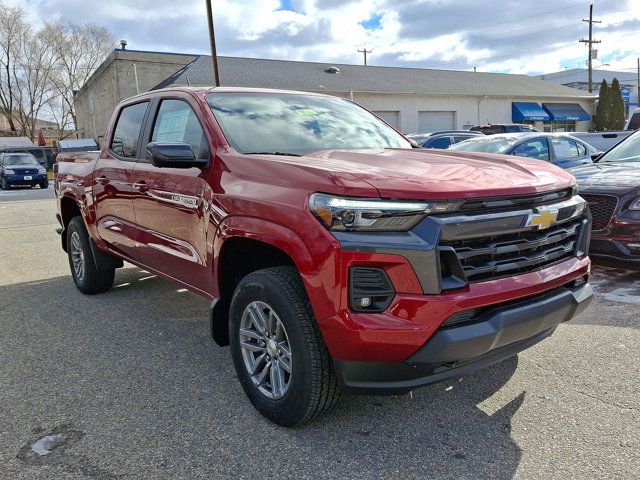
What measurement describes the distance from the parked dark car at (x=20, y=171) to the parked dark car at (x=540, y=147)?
2269 centimetres

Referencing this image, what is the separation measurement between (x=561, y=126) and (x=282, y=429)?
131ft

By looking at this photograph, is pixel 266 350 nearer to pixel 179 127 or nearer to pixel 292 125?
pixel 292 125

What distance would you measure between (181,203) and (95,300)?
99.4 inches

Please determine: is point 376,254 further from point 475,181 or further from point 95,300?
point 95,300

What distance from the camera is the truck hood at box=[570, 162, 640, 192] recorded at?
521cm

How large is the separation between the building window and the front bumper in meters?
37.6

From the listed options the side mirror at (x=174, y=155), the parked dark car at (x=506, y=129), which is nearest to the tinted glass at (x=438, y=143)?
the parked dark car at (x=506, y=129)

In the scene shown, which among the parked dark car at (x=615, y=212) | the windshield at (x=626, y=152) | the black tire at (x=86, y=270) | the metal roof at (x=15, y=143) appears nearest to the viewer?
the parked dark car at (x=615, y=212)

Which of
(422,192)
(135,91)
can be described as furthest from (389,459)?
(135,91)

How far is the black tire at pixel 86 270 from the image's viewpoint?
5.36 meters

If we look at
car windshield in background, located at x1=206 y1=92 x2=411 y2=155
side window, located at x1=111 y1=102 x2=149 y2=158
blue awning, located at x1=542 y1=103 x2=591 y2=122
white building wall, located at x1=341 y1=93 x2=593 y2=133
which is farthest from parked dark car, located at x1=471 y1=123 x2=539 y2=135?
blue awning, located at x1=542 y1=103 x2=591 y2=122

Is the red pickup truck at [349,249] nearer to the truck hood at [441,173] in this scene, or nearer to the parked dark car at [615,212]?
the truck hood at [441,173]

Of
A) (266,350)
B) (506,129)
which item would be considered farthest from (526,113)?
(266,350)

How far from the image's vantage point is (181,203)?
→ 136 inches
